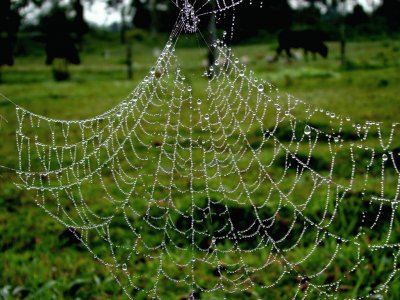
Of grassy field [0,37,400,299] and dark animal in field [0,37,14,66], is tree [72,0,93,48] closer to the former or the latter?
dark animal in field [0,37,14,66]

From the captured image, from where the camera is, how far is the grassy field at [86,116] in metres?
4.19

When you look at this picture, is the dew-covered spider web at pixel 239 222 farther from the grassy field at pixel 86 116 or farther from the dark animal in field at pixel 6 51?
the dark animal in field at pixel 6 51

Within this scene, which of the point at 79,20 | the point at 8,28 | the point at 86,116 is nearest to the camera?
the point at 8,28

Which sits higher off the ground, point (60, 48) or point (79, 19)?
point (79, 19)

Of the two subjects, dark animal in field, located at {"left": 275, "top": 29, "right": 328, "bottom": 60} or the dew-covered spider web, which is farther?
the dew-covered spider web

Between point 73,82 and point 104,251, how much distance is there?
55.9 ft

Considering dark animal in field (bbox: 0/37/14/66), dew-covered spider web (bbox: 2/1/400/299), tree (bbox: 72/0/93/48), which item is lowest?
dew-covered spider web (bbox: 2/1/400/299)

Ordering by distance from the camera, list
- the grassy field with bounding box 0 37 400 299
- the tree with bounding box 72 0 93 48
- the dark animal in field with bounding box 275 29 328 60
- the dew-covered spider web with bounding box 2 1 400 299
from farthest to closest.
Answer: the grassy field with bounding box 0 37 400 299 → the dew-covered spider web with bounding box 2 1 400 299 → the tree with bounding box 72 0 93 48 → the dark animal in field with bounding box 275 29 328 60

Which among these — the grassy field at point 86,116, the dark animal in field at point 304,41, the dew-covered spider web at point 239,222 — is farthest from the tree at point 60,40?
the dark animal in field at point 304,41

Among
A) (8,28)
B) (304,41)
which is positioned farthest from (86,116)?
(304,41)

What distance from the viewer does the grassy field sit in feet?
13.8

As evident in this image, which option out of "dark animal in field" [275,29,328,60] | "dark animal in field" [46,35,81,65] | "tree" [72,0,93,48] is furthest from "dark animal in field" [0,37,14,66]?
"dark animal in field" [275,29,328,60]

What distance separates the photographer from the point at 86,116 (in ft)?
37.7

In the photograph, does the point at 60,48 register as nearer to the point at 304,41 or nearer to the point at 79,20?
the point at 79,20
